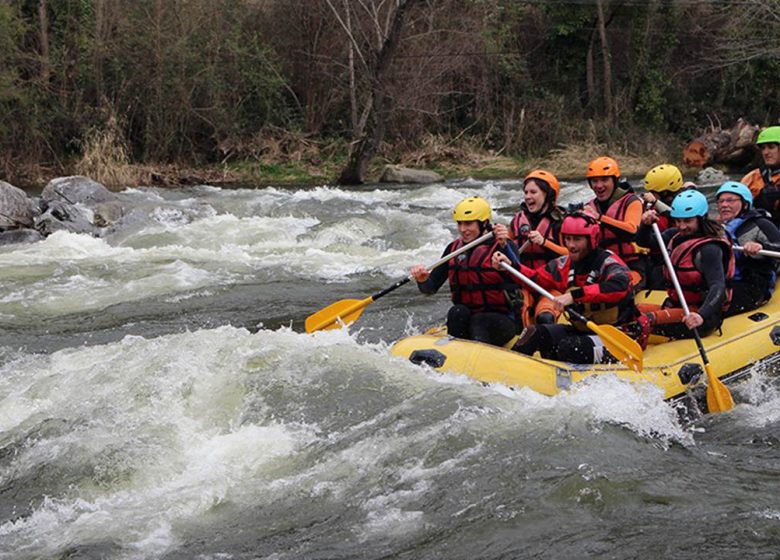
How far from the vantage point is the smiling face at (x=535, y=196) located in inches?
244

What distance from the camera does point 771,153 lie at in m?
7.34

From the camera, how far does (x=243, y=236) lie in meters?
12.3

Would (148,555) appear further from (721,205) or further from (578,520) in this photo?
(721,205)

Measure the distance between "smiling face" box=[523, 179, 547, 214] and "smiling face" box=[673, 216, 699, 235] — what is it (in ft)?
3.03

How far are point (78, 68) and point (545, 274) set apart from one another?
16.8m

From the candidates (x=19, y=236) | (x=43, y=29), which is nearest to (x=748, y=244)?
(x=19, y=236)

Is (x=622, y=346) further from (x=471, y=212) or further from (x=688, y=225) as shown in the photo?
(x=471, y=212)

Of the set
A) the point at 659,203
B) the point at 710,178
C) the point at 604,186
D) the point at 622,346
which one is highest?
the point at 604,186

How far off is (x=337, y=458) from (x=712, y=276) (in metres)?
2.81

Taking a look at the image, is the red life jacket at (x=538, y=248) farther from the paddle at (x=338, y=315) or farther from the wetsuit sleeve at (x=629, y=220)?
the paddle at (x=338, y=315)

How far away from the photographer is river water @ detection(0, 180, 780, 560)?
3846 mm

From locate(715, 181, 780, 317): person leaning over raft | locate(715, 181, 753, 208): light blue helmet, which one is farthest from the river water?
locate(715, 181, 753, 208): light blue helmet

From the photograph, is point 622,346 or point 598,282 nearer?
point 622,346

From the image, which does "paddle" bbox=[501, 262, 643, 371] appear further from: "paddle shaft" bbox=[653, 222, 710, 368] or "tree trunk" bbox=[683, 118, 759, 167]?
"tree trunk" bbox=[683, 118, 759, 167]
